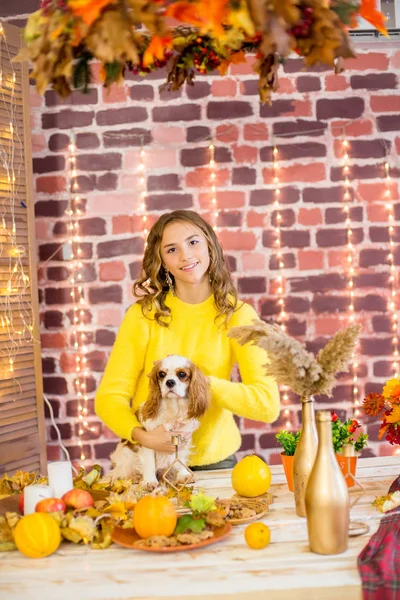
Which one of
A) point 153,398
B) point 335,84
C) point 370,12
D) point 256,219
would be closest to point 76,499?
point 153,398

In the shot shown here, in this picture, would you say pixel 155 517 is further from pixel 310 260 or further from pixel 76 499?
pixel 310 260

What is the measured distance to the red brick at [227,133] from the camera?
9.29 feet

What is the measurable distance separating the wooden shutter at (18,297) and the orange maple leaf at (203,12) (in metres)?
1.65

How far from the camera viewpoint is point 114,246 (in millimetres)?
2820

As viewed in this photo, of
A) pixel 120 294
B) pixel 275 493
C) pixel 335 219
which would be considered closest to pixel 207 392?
pixel 275 493

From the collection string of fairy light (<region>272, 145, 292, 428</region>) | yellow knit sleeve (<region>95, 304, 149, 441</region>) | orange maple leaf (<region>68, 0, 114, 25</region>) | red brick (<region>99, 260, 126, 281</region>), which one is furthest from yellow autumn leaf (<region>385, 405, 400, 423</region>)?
red brick (<region>99, 260, 126, 281</region>)

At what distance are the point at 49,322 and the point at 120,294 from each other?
34cm

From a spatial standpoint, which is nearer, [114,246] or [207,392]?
[207,392]

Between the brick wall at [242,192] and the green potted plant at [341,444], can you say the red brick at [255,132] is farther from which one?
the green potted plant at [341,444]

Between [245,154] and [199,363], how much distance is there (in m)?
1.06

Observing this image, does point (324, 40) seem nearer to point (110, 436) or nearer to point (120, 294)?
point (120, 294)

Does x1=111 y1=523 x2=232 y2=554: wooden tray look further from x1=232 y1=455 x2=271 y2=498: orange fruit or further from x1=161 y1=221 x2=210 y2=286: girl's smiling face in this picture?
x1=161 y1=221 x2=210 y2=286: girl's smiling face

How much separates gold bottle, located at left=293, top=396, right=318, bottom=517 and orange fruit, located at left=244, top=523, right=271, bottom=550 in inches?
7.7

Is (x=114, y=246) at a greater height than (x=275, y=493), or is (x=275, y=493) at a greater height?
(x=114, y=246)
